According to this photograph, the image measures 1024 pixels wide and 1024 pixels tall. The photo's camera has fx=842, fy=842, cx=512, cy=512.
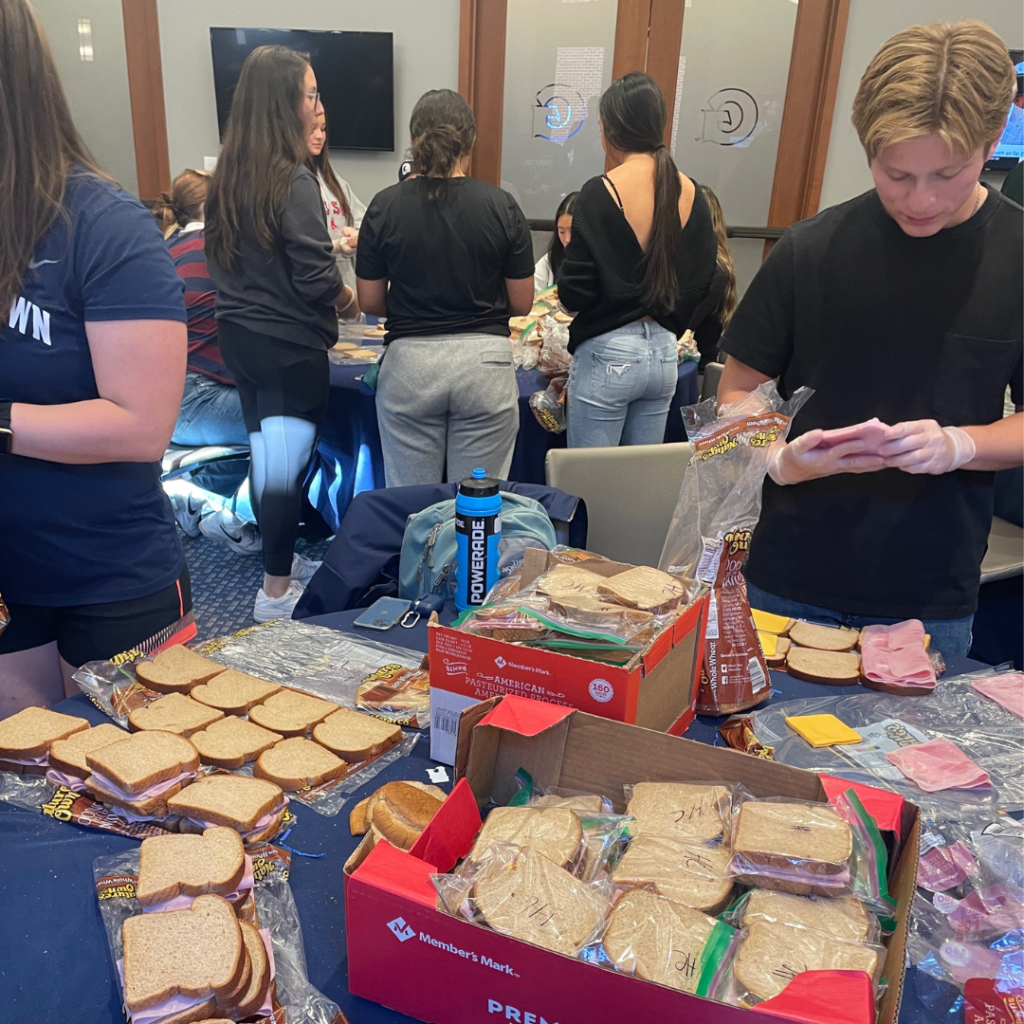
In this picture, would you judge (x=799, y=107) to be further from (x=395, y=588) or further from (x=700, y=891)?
(x=700, y=891)

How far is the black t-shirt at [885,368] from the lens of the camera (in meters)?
1.42

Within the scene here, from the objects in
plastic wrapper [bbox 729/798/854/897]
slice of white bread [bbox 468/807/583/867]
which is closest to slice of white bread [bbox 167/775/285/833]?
slice of white bread [bbox 468/807/583/867]

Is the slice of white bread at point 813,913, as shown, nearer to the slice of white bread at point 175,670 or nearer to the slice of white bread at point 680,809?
the slice of white bread at point 680,809

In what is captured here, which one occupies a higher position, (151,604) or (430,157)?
(430,157)

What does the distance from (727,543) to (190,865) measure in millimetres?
766

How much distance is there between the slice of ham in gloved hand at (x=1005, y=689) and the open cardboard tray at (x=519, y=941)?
52 centimetres

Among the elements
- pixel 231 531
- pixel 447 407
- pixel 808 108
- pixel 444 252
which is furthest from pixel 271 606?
pixel 808 108

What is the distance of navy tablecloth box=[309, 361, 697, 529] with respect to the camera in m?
3.29

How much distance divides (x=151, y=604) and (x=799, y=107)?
17.8 feet

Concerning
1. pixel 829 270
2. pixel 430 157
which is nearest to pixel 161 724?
pixel 829 270

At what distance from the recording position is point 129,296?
1163 millimetres

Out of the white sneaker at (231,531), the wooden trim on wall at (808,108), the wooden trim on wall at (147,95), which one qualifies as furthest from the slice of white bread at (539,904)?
the wooden trim on wall at (147,95)

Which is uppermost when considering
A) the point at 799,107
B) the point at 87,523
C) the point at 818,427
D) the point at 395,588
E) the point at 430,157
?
the point at 799,107

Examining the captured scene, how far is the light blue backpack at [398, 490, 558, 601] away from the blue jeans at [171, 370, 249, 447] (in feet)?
6.20
